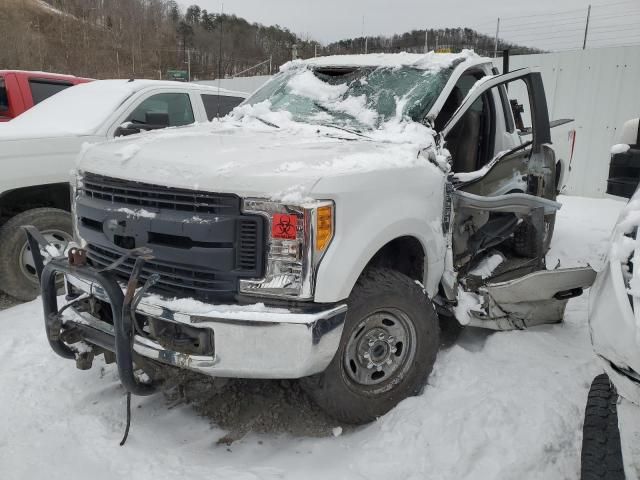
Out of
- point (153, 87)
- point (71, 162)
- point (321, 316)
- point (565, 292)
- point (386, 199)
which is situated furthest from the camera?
point (153, 87)

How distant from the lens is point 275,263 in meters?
2.46


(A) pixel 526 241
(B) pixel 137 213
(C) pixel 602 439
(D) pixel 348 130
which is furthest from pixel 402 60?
(C) pixel 602 439

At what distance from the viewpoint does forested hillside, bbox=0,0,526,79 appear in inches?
235

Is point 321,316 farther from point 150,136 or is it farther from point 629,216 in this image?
point 150,136

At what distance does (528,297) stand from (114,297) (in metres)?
2.56

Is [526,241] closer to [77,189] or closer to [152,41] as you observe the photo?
[77,189]

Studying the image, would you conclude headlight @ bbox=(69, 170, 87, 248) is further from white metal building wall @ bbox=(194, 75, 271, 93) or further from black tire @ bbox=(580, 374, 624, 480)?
white metal building wall @ bbox=(194, 75, 271, 93)

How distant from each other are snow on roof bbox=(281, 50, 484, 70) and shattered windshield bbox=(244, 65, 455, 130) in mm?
51

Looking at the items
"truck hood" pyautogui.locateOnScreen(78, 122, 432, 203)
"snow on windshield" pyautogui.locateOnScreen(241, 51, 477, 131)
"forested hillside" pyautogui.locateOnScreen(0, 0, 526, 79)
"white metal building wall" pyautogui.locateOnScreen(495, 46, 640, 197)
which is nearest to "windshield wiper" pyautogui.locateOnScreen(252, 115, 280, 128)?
"snow on windshield" pyautogui.locateOnScreen(241, 51, 477, 131)

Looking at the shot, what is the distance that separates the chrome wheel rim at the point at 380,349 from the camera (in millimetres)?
2818

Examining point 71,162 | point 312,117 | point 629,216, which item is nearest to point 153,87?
point 71,162

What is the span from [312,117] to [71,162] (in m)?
2.44

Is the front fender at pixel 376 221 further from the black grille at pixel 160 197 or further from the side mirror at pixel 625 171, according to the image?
the side mirror at pixel 625 171

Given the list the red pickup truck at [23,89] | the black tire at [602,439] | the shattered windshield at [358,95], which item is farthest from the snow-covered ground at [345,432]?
the red pickup truck at [23,89]
